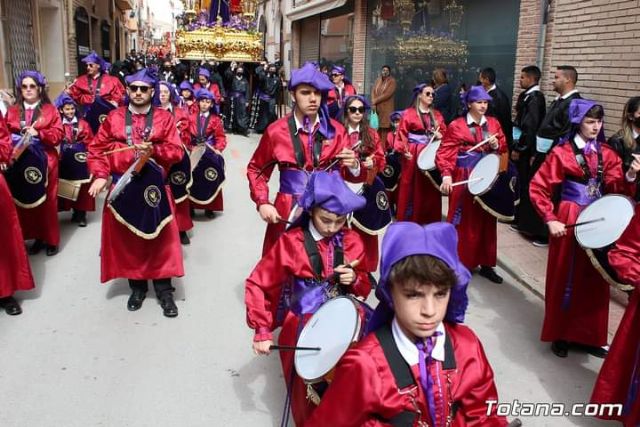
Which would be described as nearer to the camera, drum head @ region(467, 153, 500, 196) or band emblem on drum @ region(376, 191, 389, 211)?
drum head @ region(467, 153, 500, 196)

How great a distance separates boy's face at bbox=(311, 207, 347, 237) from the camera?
120 inches

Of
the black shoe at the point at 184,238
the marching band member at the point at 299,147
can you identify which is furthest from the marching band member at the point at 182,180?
the marching band member at the point at 299,147

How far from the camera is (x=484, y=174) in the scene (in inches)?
221

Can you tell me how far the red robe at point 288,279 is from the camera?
303 cm

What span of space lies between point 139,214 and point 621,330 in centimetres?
360

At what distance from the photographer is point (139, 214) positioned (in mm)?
5035

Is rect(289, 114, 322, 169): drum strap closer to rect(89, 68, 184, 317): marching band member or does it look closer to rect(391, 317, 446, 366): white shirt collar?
rect(89, 68, 184, 317): marching band member

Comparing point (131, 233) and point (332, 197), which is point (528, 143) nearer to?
point (131, 233)

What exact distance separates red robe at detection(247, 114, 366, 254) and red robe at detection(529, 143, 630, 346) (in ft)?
4.80

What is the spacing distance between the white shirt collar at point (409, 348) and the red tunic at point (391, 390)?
1.1 inches

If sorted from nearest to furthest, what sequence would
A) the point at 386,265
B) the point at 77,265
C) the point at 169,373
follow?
the point at 386,265, the point at 169,373, the point at 77,265

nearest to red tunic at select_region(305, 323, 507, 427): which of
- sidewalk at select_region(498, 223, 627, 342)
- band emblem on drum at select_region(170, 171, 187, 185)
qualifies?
sidewalk at select_region(498, 223, 627, 342)

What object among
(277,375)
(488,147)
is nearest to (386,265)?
(277,375)

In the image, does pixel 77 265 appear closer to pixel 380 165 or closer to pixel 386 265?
A: pixel 380 165
